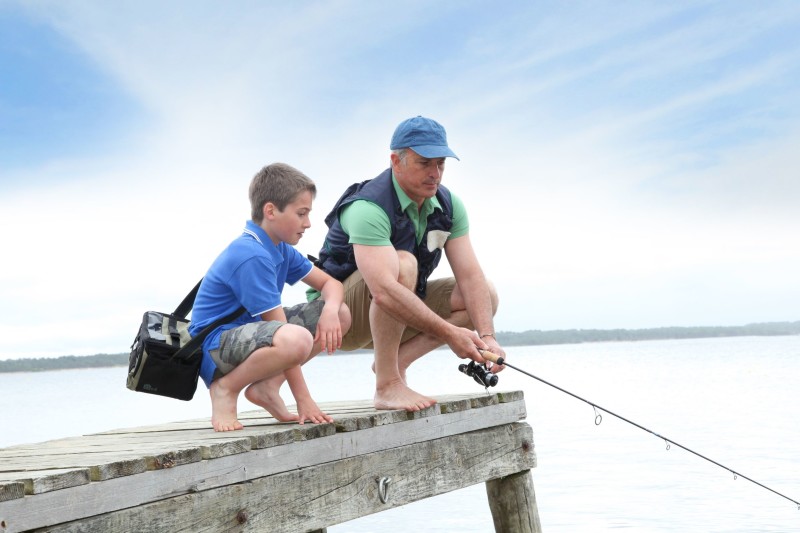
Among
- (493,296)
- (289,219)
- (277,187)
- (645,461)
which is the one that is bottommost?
(645,461)

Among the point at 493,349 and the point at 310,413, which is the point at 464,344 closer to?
the point at 493,349

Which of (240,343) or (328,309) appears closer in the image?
(240,343)

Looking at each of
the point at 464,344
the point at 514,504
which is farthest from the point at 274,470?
the point at 514,504

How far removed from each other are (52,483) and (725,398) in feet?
76.5

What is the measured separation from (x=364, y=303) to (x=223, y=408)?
1088 millimetres

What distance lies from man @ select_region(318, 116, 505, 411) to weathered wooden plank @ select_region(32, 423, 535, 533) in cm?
31

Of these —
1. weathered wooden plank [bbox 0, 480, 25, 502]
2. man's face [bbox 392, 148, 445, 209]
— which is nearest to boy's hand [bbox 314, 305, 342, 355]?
man's face [bbox 392, 148, 445, 209]

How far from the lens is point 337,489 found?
4.29 metres

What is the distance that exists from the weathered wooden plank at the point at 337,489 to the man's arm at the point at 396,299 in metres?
0.55

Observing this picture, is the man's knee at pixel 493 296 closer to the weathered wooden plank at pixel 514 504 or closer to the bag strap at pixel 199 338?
the weathered wooden plank at pixel 514 504

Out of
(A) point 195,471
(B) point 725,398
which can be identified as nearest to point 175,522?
(A) point 195,471

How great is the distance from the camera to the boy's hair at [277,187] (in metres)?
4.24

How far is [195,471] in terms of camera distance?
3.60 metres

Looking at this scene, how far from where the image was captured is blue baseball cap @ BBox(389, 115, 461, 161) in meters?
4.70
